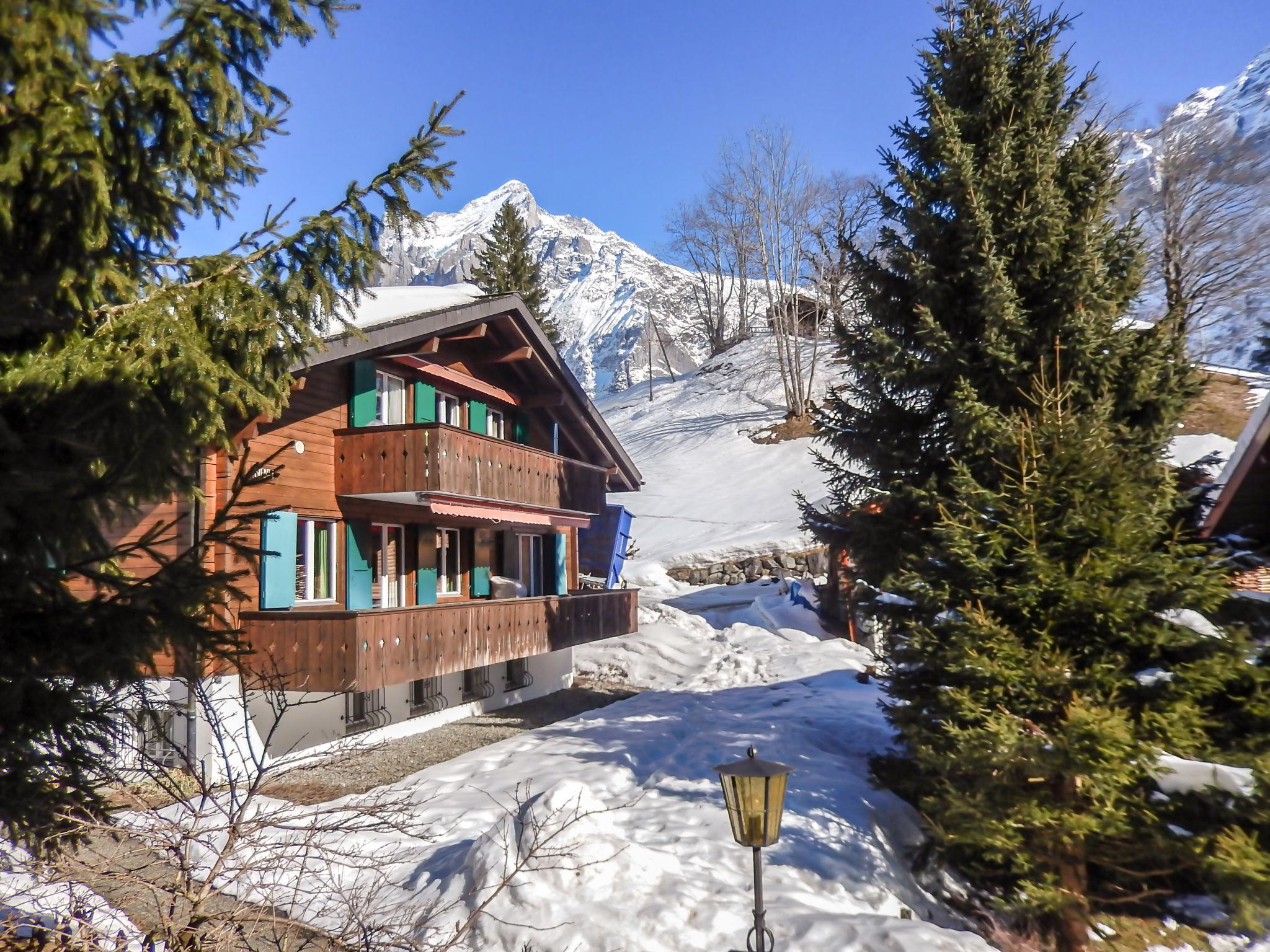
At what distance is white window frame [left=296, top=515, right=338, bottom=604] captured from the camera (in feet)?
40.3

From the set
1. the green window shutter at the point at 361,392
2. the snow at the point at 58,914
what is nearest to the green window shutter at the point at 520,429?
the green window shutter at the point at 361,392

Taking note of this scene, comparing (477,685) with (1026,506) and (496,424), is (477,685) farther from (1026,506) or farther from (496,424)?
(1026,506)

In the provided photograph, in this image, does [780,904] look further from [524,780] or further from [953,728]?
[524,780]

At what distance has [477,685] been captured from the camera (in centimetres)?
1634

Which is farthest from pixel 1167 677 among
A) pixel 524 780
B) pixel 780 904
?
pixel 524 780

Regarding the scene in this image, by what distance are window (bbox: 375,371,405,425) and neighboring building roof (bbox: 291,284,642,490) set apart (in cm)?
66

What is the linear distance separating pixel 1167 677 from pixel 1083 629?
71 cm

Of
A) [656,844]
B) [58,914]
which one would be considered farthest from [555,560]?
[58,914]

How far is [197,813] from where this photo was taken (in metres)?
3.45

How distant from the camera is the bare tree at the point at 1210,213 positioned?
3197 cm

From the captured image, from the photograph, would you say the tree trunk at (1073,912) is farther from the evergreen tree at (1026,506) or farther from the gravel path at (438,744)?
the gravel path at (438,744)

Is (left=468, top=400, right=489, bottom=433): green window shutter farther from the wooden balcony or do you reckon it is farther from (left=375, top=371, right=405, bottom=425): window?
the wooden balcony

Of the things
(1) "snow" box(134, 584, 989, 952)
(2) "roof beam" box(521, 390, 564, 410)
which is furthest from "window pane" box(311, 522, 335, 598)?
(2) "roof beam" box(521, 390, 564, 410)

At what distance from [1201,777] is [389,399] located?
38.3 feet
